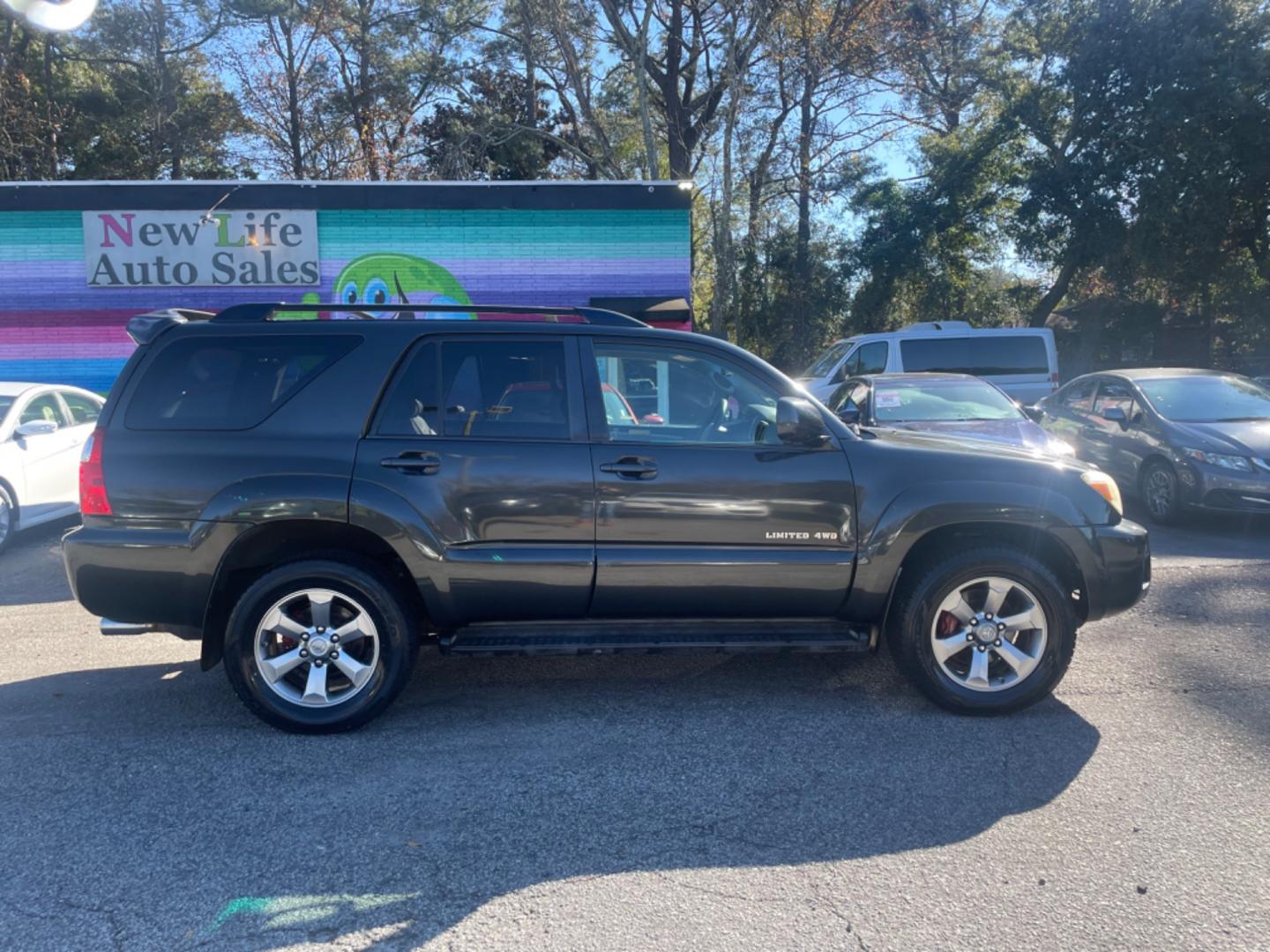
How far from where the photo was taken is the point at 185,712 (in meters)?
4.70

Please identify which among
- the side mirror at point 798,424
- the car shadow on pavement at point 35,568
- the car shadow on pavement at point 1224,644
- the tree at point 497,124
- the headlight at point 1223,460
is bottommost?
the car shadow on pavement at point 1224,644

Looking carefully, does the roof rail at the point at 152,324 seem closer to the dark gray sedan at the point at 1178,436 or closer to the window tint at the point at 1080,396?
the dark gray sedan at the point at 1178,436

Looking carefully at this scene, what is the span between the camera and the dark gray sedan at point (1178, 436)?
8.63 m

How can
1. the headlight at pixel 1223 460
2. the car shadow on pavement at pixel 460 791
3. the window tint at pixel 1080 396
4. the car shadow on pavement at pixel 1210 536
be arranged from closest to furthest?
1. the car shadow on pavement at pixel 460 791
2. the car shadow on pavement at pixel 1210 536
3. the headlight at pixel 1223 460
4. the window tint at pixel 1080 396

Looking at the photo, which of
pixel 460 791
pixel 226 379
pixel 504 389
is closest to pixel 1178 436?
pixel 504 389

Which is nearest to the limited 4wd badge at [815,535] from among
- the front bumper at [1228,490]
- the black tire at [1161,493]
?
the front bumper at [1228,490]

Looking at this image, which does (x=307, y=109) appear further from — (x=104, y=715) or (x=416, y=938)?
(x=416, y=938)

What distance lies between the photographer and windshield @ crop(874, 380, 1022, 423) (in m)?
9.32

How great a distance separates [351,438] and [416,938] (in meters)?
2.26

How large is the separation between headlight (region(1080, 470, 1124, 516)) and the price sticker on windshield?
463cm

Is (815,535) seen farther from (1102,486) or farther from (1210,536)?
(1210,536)

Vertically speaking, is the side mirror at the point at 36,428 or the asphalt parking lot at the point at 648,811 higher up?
the side mirror at the point at 36,428

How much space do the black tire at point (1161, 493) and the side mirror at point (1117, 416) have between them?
565 millimetres

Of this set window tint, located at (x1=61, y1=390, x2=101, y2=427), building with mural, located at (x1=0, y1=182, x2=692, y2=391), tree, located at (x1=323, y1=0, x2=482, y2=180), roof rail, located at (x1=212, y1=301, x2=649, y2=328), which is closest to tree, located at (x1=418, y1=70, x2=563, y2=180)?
tree, located at (x1=323, y1=0, x2=482, y2=180)
